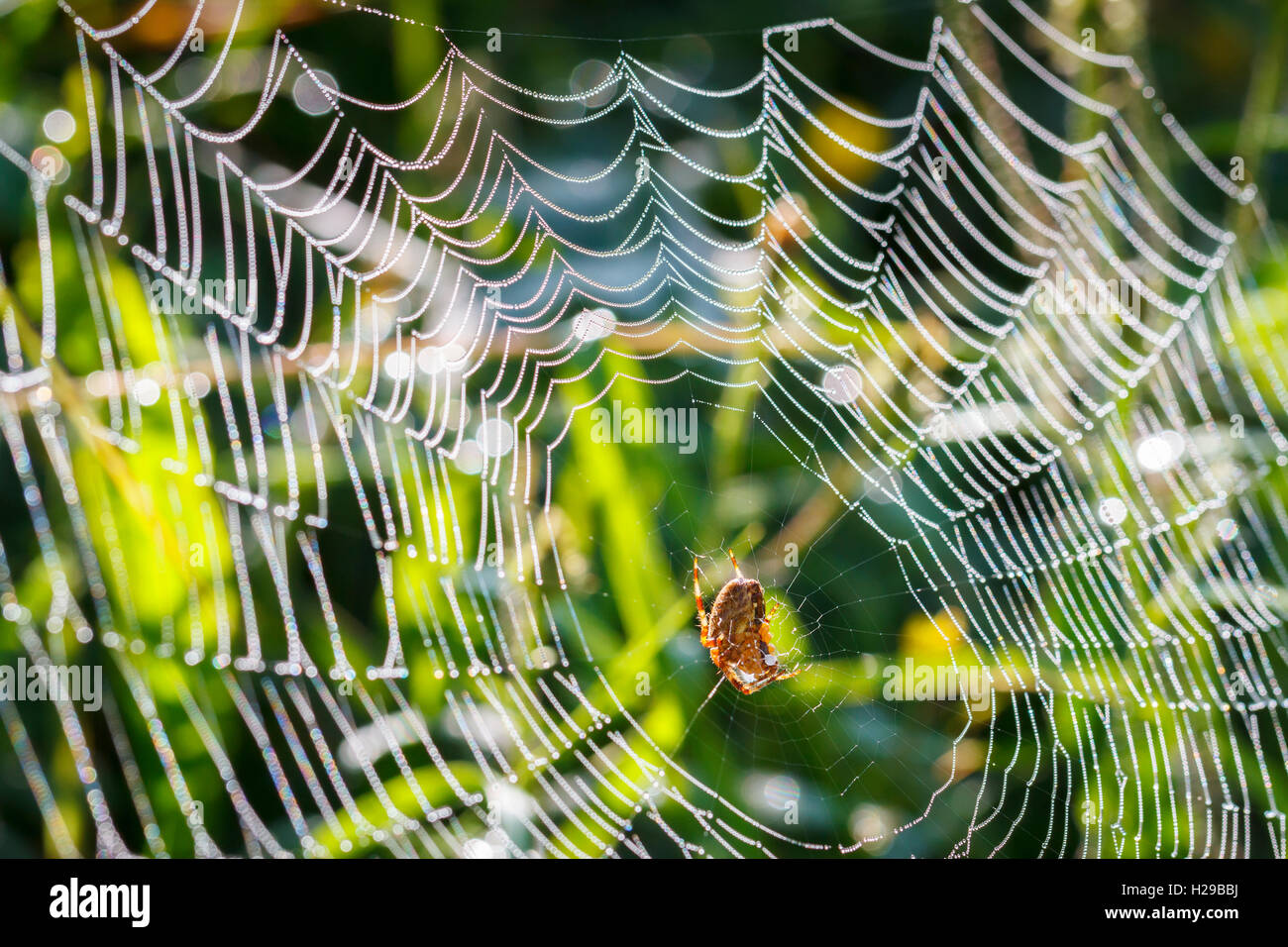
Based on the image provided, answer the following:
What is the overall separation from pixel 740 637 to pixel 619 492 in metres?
0.41

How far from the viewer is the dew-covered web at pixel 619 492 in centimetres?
195

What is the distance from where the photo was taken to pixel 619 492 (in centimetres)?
210

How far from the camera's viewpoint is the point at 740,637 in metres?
2.12

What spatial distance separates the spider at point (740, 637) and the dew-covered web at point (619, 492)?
0.06m

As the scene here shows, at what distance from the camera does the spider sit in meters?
2.11

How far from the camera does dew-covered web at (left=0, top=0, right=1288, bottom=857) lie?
1.95 meters

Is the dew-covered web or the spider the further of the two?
the spider

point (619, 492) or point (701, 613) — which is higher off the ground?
point (619, 492)

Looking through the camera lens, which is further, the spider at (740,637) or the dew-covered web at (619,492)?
the spider at (740,637)

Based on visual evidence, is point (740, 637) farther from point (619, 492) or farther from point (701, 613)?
point (619, 492)

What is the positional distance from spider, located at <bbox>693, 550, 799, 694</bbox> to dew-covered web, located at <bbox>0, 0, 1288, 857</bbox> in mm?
58

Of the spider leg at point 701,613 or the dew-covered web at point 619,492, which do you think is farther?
the spider leg at point 701,613

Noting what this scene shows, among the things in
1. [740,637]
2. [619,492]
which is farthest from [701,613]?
[619,492]

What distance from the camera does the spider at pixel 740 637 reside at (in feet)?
6.91
